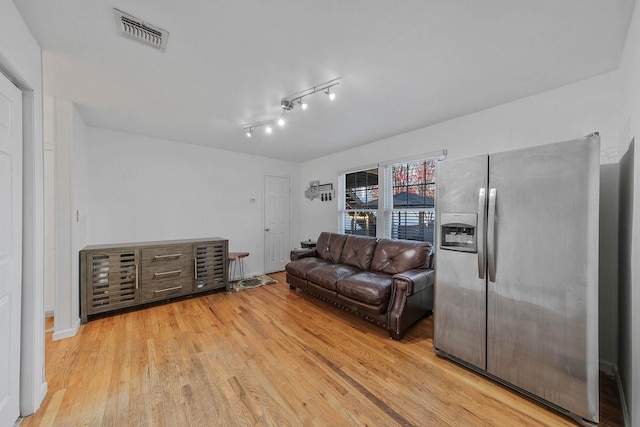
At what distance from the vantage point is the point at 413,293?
8.51 feet

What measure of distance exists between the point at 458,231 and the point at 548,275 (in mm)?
653

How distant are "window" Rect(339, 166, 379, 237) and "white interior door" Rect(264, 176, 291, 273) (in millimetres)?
1410

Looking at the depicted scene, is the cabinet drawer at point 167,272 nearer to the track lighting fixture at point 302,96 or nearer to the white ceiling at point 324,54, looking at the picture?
the white ceiling at point 324,54

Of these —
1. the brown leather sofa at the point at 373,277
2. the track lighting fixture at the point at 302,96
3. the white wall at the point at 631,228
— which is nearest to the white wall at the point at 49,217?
the track lighting fixture at the point at 302,96

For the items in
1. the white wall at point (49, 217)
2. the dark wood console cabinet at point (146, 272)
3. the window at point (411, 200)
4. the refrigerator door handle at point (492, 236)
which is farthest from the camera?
the window at point (411, 200)

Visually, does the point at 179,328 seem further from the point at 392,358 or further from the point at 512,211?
the point at 512,211

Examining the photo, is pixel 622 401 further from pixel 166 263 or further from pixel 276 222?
pixel 276 222

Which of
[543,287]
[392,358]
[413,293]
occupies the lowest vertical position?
[392,358]

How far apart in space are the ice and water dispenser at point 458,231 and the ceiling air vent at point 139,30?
255cm

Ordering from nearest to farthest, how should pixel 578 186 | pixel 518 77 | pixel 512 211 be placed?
pixel 578 186
pixel 512 211
pixel 518 77

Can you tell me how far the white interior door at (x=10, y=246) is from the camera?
4.49 ft

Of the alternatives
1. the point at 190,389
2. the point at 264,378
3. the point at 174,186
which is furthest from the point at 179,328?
the point at 174,186

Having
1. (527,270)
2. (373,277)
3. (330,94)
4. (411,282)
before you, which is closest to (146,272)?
(373,277)

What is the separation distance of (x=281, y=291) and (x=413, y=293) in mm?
2233
